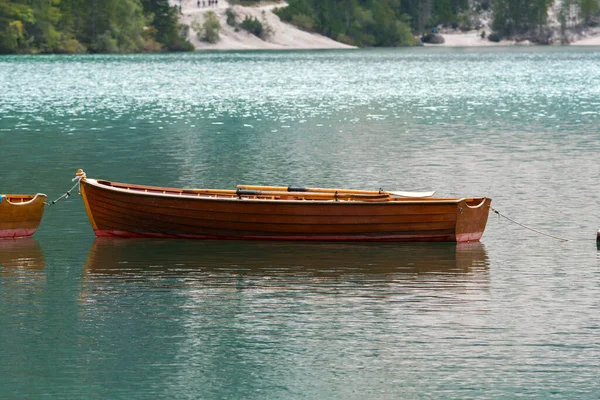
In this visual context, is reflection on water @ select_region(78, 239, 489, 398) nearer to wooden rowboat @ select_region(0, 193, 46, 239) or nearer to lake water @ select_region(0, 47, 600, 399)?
lake water @ select_region(0, 47, 600, 399)

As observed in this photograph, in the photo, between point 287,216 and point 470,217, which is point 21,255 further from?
point 470,217

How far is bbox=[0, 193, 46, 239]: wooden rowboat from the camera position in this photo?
1313 inches

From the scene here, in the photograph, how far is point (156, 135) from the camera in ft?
217

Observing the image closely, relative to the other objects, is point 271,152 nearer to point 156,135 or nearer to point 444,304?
point 156,135

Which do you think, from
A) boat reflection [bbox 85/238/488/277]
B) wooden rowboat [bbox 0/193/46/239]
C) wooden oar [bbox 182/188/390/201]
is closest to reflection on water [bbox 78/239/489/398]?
boat reflection [bbox 85/238/488/277]

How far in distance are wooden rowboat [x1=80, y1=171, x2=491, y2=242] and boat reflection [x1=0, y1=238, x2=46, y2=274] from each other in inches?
76.1

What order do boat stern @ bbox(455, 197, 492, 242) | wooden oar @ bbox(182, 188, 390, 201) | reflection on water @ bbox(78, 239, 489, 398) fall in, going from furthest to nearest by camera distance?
1. wooden oar @ bbox(182, 188, 390, 201)
2. boat stern @ bbox(455, 197, 492, 242)
3. reflection on water @ bbox(78, 239, 489, 398)

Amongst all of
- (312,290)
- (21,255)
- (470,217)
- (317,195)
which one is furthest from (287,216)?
(21,255)

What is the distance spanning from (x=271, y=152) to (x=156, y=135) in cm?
1215

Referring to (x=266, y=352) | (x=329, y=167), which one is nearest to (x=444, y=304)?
(x=266, y=352)

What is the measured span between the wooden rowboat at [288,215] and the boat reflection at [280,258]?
288 millimetres

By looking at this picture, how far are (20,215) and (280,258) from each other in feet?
25.3

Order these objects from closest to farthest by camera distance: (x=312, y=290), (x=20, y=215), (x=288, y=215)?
(x=312, y=290) → (x=288, y=215) → (x=20, y=215)

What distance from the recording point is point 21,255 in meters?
31.4
